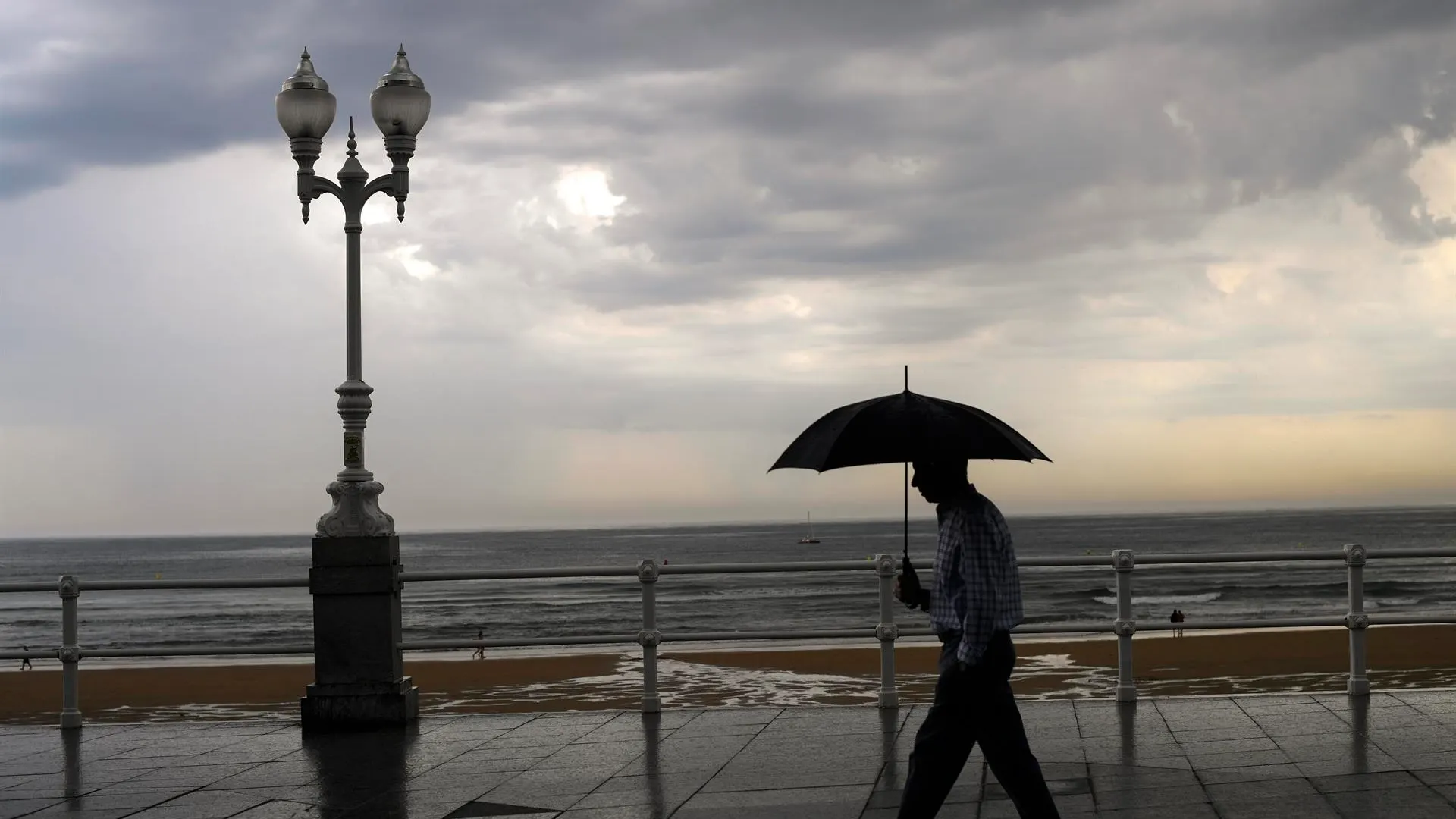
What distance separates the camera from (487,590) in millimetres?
57531

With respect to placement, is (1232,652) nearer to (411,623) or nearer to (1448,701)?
(1448,701)

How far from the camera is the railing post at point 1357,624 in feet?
33.8

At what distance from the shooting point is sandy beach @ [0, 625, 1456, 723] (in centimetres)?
1742

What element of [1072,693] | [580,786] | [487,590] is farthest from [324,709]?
[487,590]

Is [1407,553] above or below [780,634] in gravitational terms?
above

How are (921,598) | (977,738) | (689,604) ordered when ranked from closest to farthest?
(977,738)
(921,598)
(689,604)

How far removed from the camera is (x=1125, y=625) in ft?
33.6

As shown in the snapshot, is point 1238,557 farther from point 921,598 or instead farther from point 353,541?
point 353,541

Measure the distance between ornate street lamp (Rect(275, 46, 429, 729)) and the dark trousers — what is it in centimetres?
604

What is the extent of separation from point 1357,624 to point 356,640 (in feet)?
23.7

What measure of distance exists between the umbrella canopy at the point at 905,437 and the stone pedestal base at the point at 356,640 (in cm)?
567

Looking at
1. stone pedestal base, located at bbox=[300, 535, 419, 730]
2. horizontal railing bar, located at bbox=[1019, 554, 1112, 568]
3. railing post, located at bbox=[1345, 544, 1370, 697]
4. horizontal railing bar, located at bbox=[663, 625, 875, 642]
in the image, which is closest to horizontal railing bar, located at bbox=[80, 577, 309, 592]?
stone pedestal base, located at bbox=[300, 535, 419, 730]

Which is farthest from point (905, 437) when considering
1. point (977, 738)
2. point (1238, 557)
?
point (1238, 557)

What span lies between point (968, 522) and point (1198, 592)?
139ft
